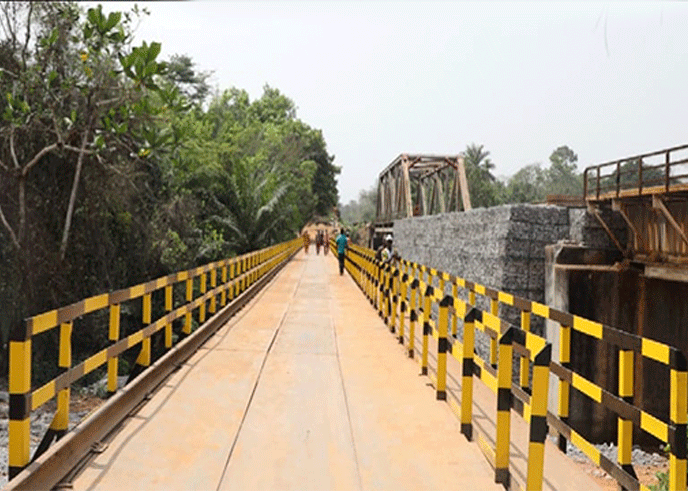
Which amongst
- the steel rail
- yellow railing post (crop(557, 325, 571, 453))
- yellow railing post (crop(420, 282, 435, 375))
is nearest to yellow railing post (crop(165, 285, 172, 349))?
the steel rail

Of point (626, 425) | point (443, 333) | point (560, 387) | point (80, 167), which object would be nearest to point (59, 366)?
point (443, 333)

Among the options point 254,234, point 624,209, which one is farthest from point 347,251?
point 624,209

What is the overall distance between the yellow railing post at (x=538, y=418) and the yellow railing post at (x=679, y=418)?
683mm

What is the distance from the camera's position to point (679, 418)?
3078 millimetres

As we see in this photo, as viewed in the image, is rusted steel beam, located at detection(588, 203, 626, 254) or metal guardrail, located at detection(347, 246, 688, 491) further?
rusted steel beam, located at detection(588, 203, 626, 254)

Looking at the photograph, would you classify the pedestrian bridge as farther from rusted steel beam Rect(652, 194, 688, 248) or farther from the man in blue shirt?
the man in blue shirt

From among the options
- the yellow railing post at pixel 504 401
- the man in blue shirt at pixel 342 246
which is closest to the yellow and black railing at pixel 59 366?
the yellow railing post at pixel 504 401

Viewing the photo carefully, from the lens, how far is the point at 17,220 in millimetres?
17703

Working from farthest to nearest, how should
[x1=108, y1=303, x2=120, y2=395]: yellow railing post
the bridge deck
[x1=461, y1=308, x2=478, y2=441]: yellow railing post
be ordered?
[x1=108, y1=303, x2=120, y2=395]: yellow railing post → [x1=461, y1=308, x2=478, y2=441]: yellow railing post → the bridge deck

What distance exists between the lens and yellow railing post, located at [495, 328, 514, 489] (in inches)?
168

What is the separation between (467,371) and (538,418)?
1.68 meters

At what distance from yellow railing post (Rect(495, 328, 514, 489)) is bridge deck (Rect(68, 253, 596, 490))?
17 cm

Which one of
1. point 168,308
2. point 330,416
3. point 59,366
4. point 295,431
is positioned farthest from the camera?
point 168,308

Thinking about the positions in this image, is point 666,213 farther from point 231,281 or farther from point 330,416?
point 231,281
